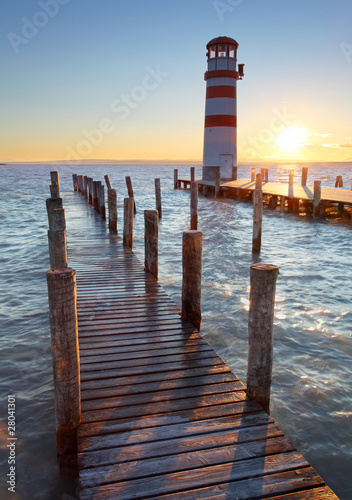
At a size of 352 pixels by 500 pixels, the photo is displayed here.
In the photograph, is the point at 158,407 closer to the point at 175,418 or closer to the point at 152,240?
the point at 175,418

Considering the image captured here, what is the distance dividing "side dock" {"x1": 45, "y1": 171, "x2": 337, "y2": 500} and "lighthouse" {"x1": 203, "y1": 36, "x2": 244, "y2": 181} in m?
22.8

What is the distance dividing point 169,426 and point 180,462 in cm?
38

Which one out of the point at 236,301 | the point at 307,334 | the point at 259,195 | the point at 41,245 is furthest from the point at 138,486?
the point at 41,245

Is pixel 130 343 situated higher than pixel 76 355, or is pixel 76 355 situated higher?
pixel 76 355

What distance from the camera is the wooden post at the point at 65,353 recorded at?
281 centimetres

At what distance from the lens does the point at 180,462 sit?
2631 millimetres

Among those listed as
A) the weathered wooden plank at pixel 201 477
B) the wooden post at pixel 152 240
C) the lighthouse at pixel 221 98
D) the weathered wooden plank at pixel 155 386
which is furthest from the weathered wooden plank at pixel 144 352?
the lighthouse at pixel 221 98

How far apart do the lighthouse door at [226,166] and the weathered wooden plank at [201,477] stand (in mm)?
25899

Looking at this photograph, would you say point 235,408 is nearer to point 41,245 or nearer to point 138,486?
point 138,486

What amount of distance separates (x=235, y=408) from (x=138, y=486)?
1077 mm

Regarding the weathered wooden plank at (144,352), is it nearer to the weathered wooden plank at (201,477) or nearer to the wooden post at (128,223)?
the weathered wooden plank at (201,477)

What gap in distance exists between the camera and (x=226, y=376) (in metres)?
3.72

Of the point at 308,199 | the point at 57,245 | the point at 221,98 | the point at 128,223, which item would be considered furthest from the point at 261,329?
the point at 221,98

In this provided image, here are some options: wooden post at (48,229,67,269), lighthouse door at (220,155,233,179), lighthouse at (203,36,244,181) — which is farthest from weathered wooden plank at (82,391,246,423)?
lighthouse door at (220,155,233,179)
